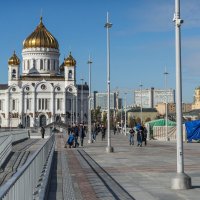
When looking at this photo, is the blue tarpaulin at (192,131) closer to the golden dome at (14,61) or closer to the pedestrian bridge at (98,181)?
the pedestrian bridge at (98,181)

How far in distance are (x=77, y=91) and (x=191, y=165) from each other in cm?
11289

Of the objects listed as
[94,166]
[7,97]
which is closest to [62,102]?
[7,97]

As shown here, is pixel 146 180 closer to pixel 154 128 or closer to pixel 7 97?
pixel 154 128

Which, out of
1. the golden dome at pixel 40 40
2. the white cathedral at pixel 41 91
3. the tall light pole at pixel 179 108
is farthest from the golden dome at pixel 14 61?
the tall light pole at pixel 179 108

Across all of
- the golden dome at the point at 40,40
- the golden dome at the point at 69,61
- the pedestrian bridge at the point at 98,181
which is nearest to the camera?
the pedestrian bridge at the point at 98,181

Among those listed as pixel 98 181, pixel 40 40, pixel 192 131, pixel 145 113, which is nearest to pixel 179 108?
pixel 98 181

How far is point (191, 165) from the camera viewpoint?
18.6 metres

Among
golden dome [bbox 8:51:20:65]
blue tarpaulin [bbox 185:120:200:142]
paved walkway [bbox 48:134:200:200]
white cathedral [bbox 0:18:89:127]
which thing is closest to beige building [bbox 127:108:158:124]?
white cathedral [bbox 0:18:89:127]

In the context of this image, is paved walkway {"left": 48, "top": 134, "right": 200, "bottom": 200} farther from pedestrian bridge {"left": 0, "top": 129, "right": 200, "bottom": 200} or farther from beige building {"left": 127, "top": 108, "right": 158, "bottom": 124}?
beige building {"left": 127, "top": 108, "right": 158, "bottom": 124}

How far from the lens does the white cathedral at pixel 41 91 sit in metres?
128

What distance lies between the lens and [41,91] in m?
130

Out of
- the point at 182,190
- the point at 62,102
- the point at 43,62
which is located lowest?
the point at 182,190

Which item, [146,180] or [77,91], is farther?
[77,91]

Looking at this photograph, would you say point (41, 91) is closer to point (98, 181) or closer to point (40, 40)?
point (40, 40)
